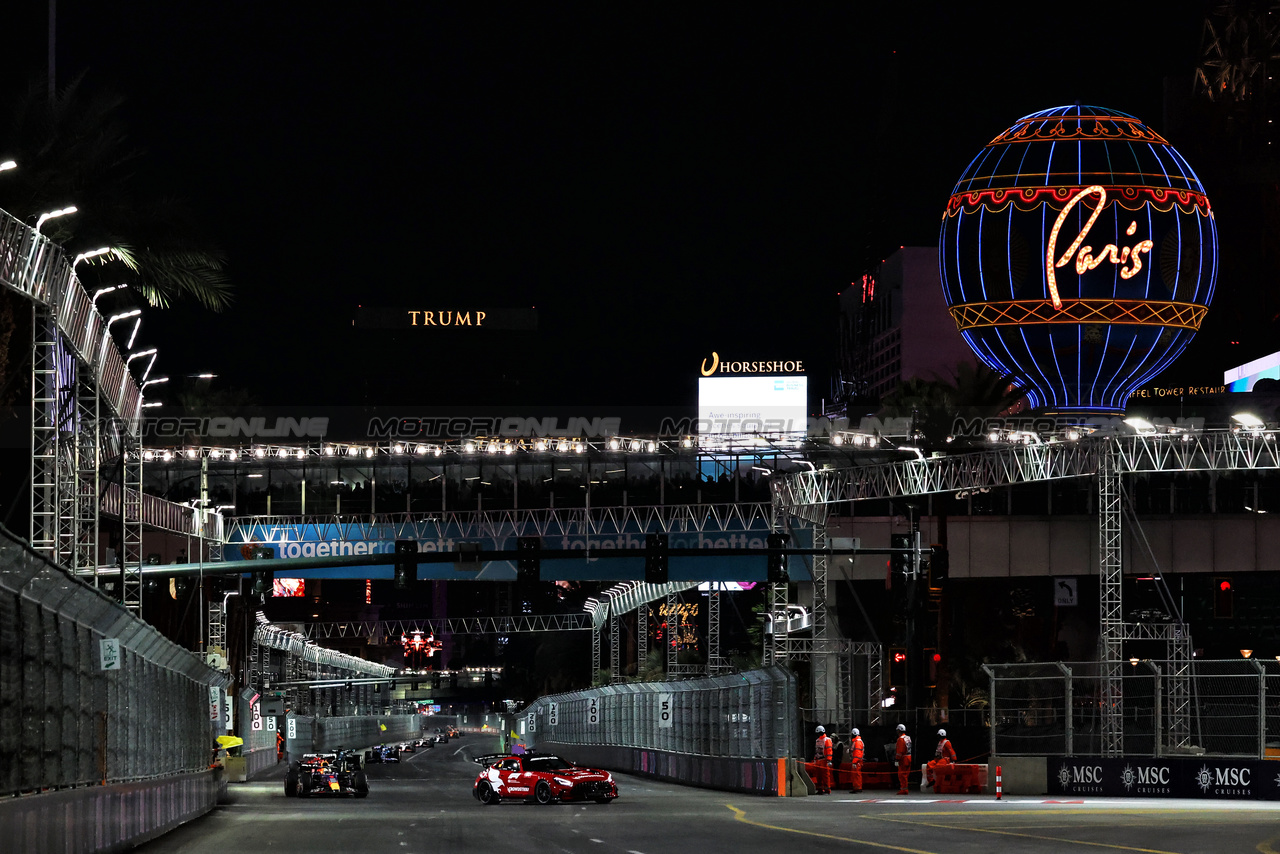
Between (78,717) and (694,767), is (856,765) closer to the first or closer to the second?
(694,767)

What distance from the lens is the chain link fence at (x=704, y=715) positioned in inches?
1609

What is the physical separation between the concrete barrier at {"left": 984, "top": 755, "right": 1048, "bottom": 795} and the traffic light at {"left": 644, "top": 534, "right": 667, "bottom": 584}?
32.9 ft

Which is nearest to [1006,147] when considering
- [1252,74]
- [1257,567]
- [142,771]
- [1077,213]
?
[1077,213]

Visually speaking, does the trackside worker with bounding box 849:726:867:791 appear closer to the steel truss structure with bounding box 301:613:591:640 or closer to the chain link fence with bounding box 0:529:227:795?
the chain link fence with bounding box 0:529:227:795

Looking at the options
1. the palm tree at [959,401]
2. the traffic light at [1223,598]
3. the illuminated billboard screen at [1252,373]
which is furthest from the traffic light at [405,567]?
the illuminated billboard screen at [1252,373]

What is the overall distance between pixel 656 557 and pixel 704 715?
1140 centimetres

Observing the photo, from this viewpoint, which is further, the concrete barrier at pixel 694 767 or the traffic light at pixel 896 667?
the traffic light at pixel 896 667

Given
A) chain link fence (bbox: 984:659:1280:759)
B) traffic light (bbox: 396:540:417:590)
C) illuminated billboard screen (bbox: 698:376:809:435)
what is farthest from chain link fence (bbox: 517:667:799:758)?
illuminated billboard screen (bbox: 698:376:809:435)

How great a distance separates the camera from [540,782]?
4053 cm

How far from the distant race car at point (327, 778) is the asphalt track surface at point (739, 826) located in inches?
131

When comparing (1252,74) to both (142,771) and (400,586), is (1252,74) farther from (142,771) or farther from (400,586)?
(142,771)

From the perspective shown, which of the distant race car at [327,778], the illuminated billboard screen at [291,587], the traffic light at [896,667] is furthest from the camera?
the illuminated billboard screen at [291,587]

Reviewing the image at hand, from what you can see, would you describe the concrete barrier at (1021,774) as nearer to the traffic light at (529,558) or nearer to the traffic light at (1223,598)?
the traffic light at (1223,598)

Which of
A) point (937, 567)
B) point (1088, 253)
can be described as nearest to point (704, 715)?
point (937, 567)
